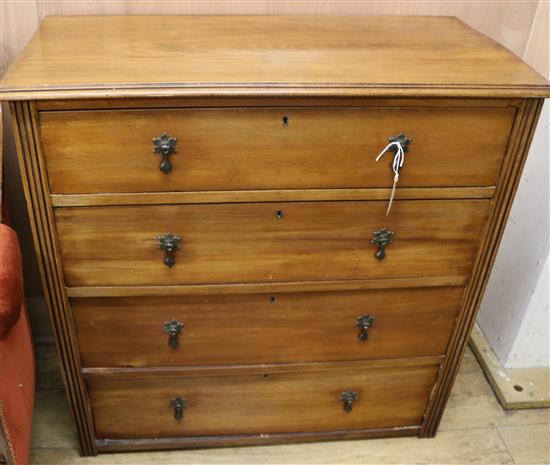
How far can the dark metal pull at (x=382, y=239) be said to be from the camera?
4.16 ft

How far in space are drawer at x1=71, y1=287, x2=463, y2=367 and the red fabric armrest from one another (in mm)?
236

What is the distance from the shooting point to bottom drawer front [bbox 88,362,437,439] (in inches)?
58.4

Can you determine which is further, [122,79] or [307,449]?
[307,449]

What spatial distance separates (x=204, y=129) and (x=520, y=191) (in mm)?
1034

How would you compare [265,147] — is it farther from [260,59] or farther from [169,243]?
[169,243]

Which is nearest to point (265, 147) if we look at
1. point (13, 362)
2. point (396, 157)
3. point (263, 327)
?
point (396, 157)

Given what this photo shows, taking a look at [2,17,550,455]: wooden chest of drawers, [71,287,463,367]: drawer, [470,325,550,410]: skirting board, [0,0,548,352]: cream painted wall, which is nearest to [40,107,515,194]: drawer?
[2,17,550,455]: wooden chest of drawers

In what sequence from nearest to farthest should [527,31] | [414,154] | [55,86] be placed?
[55,86]
[414,154]
[527,31]

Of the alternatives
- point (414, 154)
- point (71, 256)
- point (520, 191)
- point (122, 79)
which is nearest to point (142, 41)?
point (122, 79)

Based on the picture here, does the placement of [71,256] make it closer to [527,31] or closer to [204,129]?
[204,129]

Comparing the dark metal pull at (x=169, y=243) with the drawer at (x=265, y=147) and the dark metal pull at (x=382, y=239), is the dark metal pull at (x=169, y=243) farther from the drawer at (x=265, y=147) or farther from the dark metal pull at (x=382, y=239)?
the dark metal pull at (x=382, y=239)

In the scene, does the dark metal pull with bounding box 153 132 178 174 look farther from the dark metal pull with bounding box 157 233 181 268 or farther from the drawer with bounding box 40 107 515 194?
the dark metal pull with bounding box 157 233 181 268

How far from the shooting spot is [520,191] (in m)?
1.73

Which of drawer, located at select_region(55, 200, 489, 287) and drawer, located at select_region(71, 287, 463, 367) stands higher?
drawer, located at select_region(55, 200, 489, 287)
